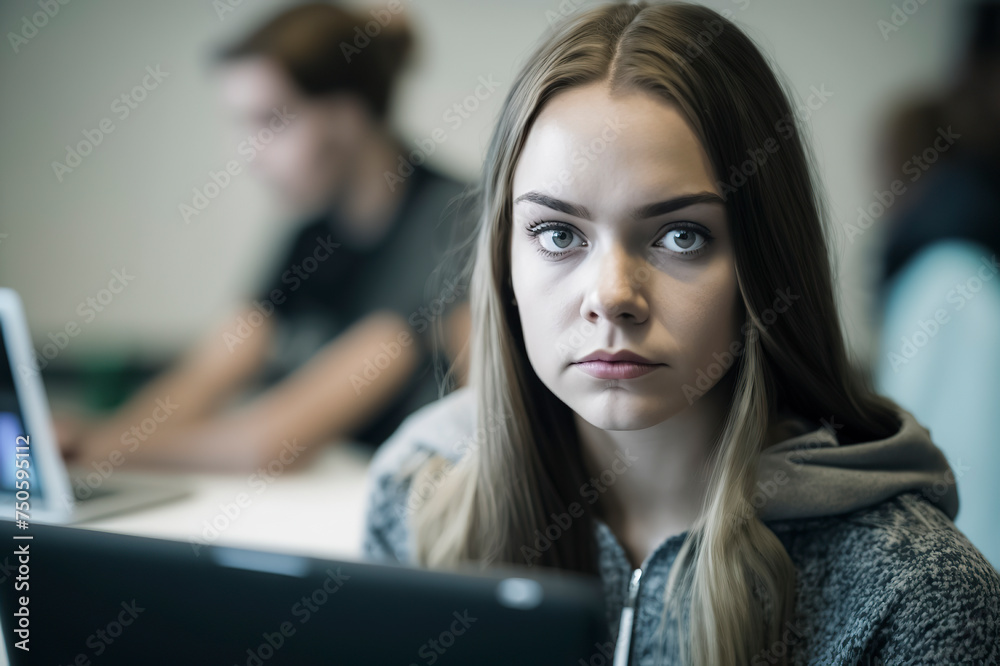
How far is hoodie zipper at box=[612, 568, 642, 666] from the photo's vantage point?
80 cm

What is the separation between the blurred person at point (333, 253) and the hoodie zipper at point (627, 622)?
0.69 meters

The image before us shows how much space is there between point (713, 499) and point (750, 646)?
0.15 metres

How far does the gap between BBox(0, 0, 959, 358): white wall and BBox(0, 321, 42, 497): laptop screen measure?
125cm

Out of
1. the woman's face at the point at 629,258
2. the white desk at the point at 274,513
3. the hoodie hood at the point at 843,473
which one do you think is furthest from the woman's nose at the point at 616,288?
the white desk at the point at 274,513

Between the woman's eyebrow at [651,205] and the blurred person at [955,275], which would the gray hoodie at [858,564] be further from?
the blurred person at [955,275]

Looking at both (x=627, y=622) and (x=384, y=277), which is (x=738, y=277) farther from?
(x=384, y=277)

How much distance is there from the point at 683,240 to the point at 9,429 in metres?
0.93

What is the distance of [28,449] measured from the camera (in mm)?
1015

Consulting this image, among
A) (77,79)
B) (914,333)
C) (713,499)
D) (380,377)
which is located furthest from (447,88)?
(713,499)

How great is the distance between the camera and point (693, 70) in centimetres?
74

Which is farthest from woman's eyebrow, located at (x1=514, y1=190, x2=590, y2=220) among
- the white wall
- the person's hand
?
the white wall

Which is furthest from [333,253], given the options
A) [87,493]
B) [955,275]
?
[955,275]

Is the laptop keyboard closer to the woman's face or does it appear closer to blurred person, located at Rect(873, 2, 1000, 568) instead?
the woman's face

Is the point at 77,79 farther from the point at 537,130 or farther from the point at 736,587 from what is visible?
the point at 736,587
